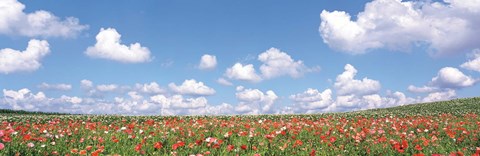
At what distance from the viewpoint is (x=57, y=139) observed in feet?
35.8

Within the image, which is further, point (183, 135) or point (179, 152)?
point (183, 135)

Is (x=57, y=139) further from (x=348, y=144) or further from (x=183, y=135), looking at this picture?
(x=348, y=144)

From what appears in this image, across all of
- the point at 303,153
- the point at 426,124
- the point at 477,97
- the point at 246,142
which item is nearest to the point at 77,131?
the point at 246,142

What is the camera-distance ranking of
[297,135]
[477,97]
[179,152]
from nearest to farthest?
[179,152] → [297,135] → [477,97]

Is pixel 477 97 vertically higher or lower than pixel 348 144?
higher

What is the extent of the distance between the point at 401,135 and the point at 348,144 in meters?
2.39

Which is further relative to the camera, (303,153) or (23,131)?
(23,131)

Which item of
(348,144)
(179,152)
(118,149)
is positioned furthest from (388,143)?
(118,149)

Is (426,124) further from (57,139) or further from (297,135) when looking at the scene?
(57,139)

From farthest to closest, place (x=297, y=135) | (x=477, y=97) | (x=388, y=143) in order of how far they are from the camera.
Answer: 1. (x=477, y=97)
2. (x=297, y=135)
3. (x=388, y=143)

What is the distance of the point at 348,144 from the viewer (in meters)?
10.8

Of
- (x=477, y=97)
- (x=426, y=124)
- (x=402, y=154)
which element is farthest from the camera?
(x=477, y=97)

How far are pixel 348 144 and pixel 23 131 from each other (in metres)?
8.01

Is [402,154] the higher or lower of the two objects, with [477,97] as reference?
lower
